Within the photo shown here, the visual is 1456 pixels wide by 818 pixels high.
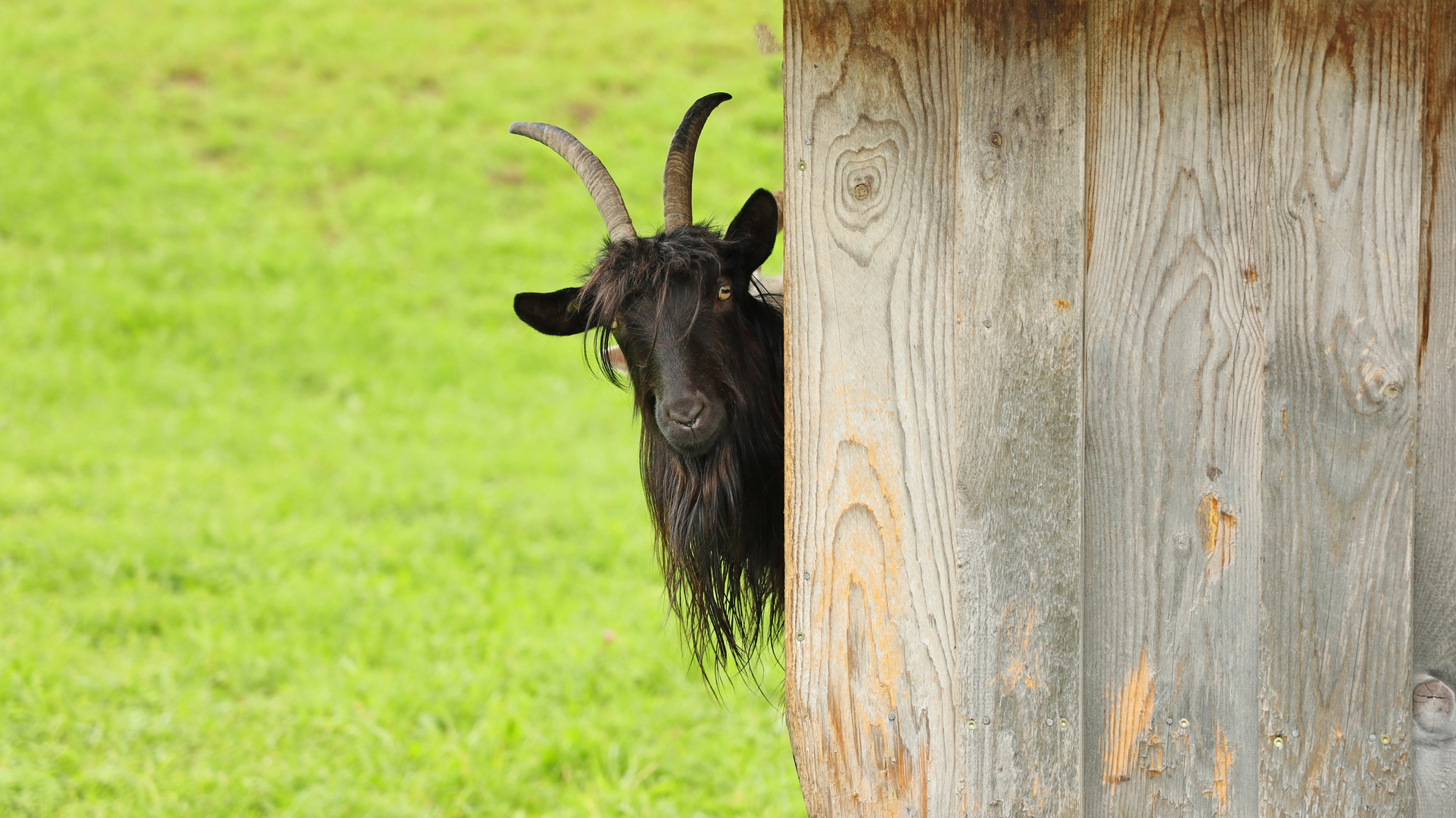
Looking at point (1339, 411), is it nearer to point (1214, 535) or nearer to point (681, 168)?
point (1214, 535)

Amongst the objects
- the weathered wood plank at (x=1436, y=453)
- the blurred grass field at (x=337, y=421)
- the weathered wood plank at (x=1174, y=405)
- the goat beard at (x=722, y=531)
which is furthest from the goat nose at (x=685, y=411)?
the blurred grass field at (x=337, y=421)

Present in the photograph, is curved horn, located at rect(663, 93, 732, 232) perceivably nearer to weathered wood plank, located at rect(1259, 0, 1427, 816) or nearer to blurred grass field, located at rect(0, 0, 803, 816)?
blurred grass field, located at rect(0, 0, 803, 816)

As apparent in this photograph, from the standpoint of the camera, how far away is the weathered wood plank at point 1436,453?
161 centimetres

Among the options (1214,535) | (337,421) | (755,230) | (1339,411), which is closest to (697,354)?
(755,230)

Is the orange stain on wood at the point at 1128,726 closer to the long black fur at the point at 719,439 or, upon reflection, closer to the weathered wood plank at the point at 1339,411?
the weathered wood plank at the point at 1339,411

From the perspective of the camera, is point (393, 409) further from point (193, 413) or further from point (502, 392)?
point (193, 413)

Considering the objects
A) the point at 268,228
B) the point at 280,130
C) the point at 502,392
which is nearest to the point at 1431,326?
the point at 502,392

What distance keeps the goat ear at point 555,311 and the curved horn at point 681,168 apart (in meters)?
0.30

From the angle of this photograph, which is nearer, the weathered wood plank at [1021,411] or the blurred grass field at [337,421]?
the weathered wood plank at [1021,411]

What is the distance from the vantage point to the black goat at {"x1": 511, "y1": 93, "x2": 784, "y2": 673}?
2.31m

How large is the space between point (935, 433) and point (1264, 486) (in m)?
0.52

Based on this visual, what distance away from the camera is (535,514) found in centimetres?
631

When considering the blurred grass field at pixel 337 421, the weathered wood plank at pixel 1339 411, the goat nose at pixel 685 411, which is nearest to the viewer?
the weathered wood plank at pixel 1339 411

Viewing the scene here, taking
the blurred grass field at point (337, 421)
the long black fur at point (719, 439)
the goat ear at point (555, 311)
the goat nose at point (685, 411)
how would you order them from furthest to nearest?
the blurred grass field at point (337, 421) < the goat ear at point (555, 311) < the long black fur at point (719, 439) < the goat nose at point (685, 411)
